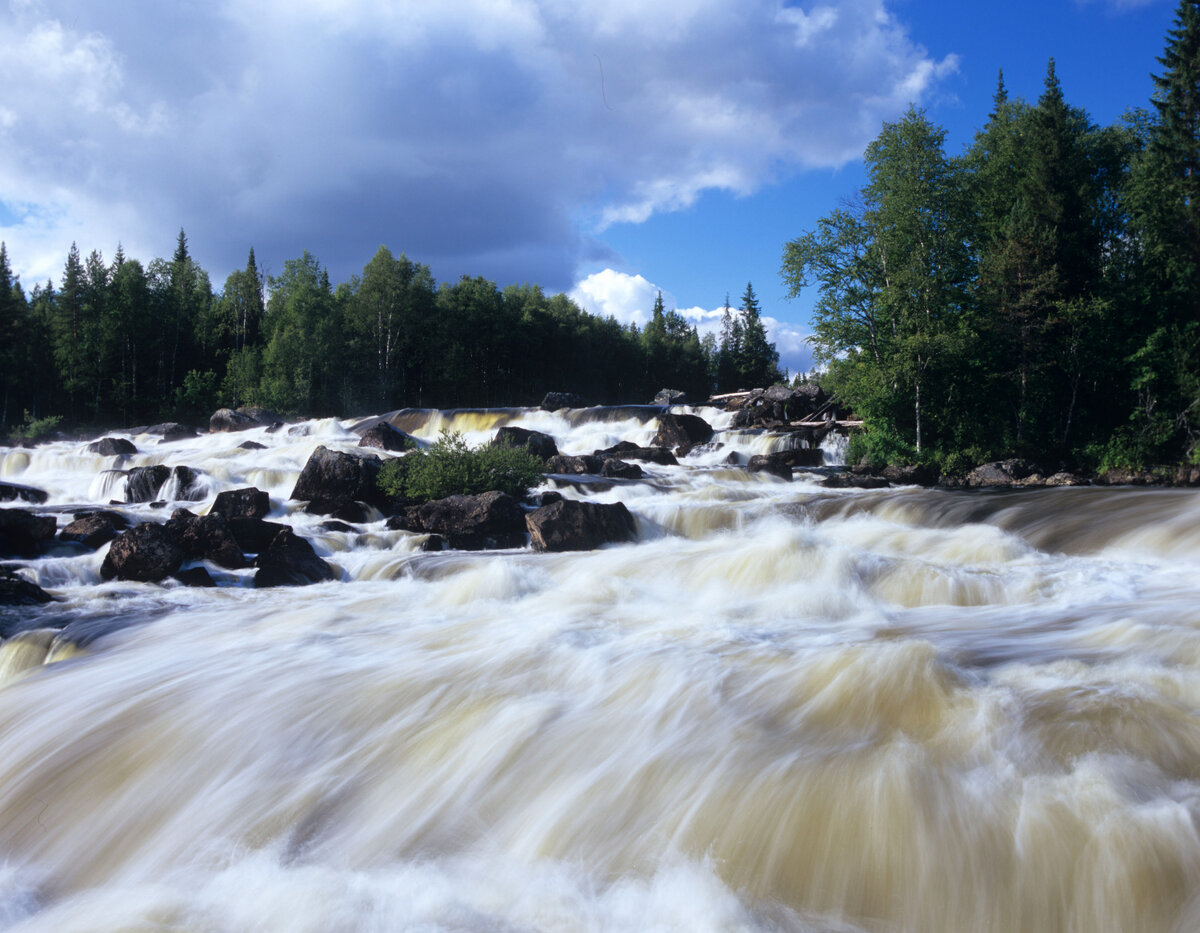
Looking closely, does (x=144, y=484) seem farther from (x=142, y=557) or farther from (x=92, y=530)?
(x=142, y=557)

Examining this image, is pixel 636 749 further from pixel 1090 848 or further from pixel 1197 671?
pixel 1197 671

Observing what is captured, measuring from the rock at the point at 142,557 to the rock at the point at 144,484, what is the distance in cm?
901

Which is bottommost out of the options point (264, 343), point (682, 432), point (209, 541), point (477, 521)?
point (209, 541)

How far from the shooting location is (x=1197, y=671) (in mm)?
5672

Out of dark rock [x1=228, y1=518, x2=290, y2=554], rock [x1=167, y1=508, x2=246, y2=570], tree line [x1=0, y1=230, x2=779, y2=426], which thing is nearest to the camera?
rock [x1=167, y1=508, x2=246, y2=570]

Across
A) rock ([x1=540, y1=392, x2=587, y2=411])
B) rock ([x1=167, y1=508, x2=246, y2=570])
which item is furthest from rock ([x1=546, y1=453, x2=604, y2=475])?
rock ([x1=540, y1=392, x2=587, y2=411])

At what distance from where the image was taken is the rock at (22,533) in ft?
43.7

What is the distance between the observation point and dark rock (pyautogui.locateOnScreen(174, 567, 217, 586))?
11844 mm

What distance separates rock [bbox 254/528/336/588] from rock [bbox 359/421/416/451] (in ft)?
45.0

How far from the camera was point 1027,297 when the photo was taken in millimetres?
28125

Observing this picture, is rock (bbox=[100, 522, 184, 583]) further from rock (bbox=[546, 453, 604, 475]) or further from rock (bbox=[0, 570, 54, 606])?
rock (bbox=[546, 453, 604, 475])

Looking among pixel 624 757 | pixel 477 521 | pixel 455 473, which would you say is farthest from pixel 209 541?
pixel 624 757

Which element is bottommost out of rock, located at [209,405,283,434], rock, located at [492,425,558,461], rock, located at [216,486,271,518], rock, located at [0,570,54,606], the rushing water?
the rushing water

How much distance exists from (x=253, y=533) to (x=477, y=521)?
4245 millimetres
